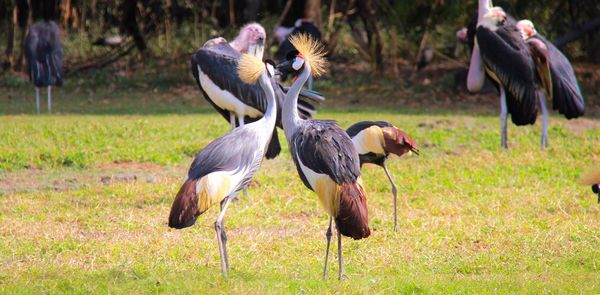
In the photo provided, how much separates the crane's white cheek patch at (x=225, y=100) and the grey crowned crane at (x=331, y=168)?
7.80 ft

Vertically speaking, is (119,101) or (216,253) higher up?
(216,253)

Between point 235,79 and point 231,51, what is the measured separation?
1.06ft

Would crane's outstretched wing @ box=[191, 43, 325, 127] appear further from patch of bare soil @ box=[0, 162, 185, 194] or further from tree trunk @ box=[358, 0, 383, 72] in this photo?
tree trunk @ box=[358, 0, 383, 72]

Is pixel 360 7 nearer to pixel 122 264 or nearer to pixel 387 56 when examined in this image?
pixel 387 56

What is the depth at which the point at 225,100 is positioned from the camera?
776 centimetres

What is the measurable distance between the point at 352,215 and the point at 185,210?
32.5 inches

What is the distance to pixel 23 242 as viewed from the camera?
587 cm

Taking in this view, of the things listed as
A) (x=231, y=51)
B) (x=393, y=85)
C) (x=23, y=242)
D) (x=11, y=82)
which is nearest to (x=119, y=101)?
(x=11, y=82)

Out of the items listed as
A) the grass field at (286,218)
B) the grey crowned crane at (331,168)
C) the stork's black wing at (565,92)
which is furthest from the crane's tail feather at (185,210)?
the stork's black wing at (565,92)

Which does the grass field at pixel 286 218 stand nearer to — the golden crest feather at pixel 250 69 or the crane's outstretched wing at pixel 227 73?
the crane's outstretched wing at pixel 227 73

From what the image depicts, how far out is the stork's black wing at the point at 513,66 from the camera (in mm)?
9375

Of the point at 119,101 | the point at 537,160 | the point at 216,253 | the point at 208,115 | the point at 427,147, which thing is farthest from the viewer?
the point at 119,101

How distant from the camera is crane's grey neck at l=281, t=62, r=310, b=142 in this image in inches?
208

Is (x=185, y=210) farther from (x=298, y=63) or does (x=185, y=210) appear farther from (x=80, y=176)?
(x=80, y=176)
